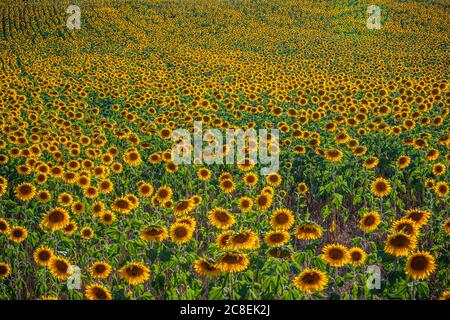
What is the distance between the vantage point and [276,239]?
12.6ft

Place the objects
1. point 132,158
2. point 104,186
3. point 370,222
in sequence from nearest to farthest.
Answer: point 370,222, point 104,186, point 132,158

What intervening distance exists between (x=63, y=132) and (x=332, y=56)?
53.5 ft

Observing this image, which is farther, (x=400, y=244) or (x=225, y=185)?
(x=225, y=185)

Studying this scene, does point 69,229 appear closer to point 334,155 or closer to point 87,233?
point 87,233

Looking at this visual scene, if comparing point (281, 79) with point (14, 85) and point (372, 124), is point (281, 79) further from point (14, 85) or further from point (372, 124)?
point (14, 85)

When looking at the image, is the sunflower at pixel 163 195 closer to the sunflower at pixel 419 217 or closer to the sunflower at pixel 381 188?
the sunflower at pixel 381 188

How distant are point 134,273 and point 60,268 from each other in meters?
0.76

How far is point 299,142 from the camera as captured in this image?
745 centimetres

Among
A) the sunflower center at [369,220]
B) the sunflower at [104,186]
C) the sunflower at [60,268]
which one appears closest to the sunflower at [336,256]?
the sunflower center at [369,220]

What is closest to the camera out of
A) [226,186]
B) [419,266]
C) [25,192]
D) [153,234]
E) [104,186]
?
[419,266]

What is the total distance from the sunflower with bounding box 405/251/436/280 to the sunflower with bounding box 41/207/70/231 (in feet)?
12.0

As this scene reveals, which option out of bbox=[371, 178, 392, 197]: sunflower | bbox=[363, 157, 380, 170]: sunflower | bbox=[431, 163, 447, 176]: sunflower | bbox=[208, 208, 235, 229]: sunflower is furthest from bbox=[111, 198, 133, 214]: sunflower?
bbox=[431, 163, 447, 176]: sunflower

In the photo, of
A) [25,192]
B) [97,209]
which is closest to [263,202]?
[97,209]
